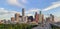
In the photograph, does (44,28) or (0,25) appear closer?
(44,28)

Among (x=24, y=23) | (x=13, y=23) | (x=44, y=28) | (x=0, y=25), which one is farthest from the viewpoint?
(x=0, y=25)

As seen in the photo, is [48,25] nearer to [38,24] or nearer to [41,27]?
[41,27]

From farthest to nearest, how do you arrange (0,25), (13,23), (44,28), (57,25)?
(0,25), (13,23), (57,25), (44,28)

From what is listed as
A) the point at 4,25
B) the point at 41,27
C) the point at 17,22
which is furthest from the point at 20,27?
the point at 41,27

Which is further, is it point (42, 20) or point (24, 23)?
point (24, 23)

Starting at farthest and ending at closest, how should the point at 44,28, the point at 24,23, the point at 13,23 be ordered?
1. the point at 13,23
2. the point at 24,23
3. the point at 44,28

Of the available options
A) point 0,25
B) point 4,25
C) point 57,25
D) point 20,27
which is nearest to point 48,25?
point 57,25

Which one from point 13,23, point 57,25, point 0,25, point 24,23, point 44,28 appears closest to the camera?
point 44,28

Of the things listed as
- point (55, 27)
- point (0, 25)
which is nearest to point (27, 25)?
point (55, 27)

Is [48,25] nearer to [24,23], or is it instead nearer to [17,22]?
[24,23]
